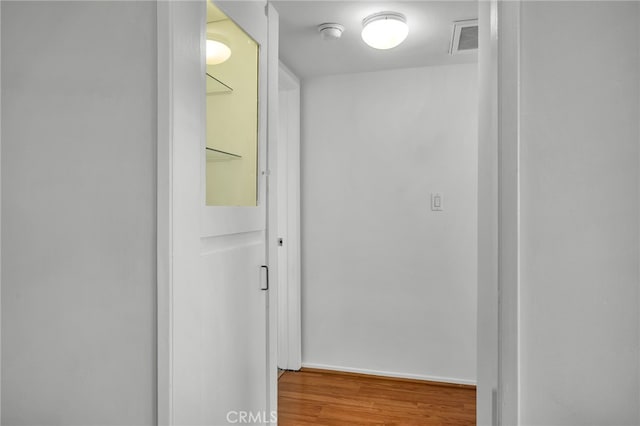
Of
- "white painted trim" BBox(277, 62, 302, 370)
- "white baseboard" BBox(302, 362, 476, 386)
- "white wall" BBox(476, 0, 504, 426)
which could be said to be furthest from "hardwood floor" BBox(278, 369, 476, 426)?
"white wall" BBox(476, 0, 504, 426)

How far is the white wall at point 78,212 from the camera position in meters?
1.16

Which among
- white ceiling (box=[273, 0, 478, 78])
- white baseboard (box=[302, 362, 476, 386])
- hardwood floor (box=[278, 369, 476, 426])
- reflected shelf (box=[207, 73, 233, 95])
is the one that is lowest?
Answer: hardwood floor (box=[278, 369, 476, 426])

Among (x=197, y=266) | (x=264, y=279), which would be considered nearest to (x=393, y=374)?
(x=264, y=279)

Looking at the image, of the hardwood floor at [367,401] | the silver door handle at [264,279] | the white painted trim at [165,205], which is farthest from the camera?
the hardwood floor at [367,401]

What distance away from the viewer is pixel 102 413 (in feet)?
3.92

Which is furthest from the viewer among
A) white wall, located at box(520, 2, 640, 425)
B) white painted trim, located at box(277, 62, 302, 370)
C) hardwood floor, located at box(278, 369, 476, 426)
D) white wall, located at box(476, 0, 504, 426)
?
white painted trim, located at box(277, 62, 302, 370)

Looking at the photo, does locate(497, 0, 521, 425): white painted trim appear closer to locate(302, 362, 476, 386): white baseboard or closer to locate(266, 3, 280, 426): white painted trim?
locate(266, 3, 280, 426): white painted trim

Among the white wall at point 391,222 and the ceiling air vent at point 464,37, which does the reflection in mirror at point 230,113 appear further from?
the white wall at point 391,222

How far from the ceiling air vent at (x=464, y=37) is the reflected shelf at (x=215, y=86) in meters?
1.29

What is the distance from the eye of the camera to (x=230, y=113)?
149 cm

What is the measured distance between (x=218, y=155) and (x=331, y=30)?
1.09m

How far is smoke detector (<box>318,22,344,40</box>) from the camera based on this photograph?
2111 millimetres

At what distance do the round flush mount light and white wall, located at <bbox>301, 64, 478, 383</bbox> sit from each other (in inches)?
32.0

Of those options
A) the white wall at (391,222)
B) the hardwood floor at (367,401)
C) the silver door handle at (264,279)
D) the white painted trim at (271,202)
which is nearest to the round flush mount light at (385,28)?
the white painted trim at (271,202)
